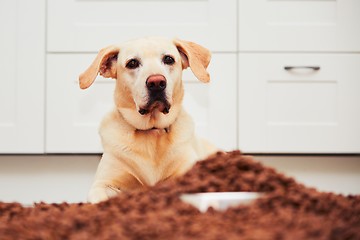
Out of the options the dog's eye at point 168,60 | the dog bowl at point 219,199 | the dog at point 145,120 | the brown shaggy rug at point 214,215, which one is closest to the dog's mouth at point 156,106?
the dog at point 145,120

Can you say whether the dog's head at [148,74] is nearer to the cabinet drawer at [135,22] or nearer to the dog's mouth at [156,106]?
the dog's mouth at [156,106]

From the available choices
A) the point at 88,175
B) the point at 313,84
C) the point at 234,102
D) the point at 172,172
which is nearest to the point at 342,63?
the point at 313,84

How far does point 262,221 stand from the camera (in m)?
0.80

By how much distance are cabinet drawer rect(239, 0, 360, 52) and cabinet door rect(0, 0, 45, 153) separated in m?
0.88

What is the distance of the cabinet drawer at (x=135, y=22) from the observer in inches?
88.8

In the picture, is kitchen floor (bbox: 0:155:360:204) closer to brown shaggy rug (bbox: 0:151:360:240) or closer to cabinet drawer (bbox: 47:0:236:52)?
cabinet drawer (bbox: 47:0:236:52)

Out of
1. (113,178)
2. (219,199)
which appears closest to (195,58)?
(113,178)

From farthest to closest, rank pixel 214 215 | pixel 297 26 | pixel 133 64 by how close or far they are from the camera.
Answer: pixel 297 26
pixel 133 64
pixel 214 215

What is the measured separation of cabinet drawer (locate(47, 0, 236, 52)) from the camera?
2256mm

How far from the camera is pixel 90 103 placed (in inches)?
89.4

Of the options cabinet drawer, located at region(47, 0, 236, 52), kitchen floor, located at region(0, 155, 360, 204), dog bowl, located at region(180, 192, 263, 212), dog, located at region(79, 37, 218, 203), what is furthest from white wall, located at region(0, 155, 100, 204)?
dog bowl, located at region(180, 192, 263, 212)

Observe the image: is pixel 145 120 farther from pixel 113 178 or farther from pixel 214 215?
Answer: pixel 214 215

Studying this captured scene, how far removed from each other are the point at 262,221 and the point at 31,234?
1.20 feet

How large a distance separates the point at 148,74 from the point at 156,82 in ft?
0.15
